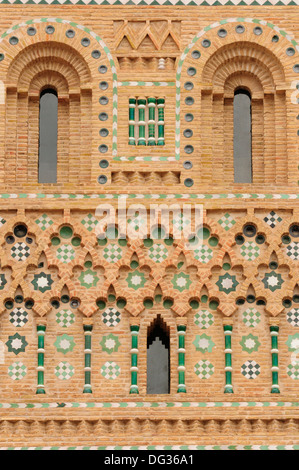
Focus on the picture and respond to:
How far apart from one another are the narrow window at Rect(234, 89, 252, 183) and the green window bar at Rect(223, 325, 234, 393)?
5.51ft

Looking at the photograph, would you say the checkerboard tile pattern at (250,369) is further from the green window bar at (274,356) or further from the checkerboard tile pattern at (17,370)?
the checkerboard tile pattern at (17,370)

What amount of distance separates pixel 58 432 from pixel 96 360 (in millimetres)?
828

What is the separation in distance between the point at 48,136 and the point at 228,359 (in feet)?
10.1

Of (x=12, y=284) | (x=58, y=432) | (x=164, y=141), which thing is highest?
(x=164, y=141)

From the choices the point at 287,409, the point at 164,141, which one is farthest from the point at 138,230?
the point at 287,409

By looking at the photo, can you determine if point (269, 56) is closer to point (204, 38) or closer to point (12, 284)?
point (204, 38)

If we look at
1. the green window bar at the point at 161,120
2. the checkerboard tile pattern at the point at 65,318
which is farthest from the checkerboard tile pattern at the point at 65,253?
the green window bar at the point at 161,120

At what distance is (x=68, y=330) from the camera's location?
22172 millimetres

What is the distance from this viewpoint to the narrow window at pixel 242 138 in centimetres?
2294

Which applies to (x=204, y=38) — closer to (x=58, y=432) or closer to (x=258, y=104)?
(x=258, y=104)

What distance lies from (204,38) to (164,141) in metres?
1.18

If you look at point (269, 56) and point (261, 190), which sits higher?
point (269, 56)

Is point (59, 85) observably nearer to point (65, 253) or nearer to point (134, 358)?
point (65, 253)

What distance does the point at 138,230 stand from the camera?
22.4 m
